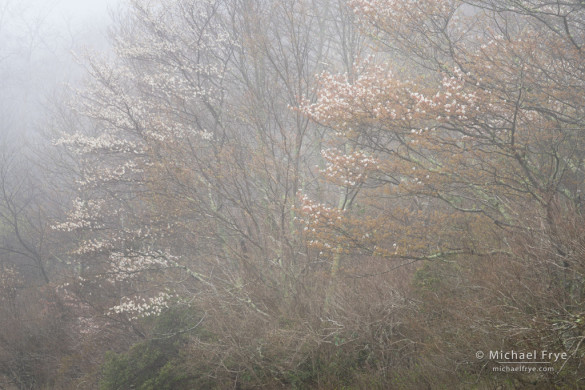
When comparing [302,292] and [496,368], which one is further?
[302,292]

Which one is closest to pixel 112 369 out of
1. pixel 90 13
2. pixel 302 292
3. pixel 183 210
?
pixel 183 210

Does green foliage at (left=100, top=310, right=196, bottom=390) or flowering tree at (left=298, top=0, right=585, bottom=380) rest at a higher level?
flowering tree at (left=298, top=0, right=585, bottom=380)

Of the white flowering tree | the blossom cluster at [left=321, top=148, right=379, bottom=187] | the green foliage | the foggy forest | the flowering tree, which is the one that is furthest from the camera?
the white flowering tree

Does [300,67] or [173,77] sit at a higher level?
[173,77]

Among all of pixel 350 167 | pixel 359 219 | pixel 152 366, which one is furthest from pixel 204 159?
pixel 152 366

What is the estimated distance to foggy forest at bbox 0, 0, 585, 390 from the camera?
5512 mm

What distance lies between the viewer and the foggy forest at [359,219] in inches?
217

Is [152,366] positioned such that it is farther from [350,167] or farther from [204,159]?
[350,167]

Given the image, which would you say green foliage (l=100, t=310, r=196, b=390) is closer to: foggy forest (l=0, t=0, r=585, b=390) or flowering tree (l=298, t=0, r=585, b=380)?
foggy forest (l=0, t=0, r=585, b=390)

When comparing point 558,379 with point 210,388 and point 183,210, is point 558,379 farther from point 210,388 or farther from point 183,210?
point 183,210

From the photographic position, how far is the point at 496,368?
4.87 meters

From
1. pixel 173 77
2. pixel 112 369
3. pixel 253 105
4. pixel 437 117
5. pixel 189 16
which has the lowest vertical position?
pixel 112 369

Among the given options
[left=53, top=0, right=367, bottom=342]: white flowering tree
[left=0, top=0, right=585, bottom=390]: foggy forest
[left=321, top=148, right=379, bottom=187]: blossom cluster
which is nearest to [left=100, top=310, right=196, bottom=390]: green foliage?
[left=0, top=0, right=585, bottom=390]: foggy forest

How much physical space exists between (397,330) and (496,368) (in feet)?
7.16
